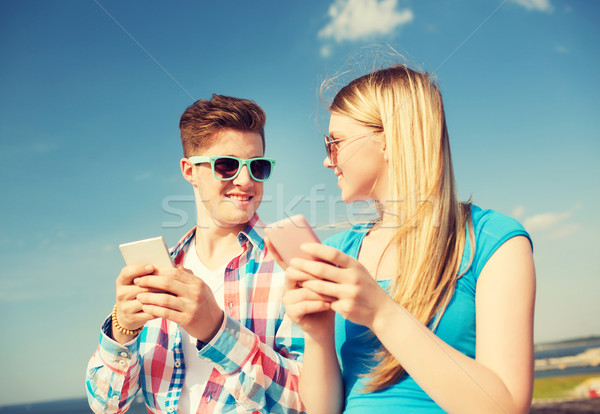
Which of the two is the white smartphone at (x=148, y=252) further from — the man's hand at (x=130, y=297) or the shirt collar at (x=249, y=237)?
the shirt collar at (x=249, y=237)

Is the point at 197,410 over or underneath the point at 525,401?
underneath

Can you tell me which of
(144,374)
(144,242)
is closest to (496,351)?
(144,242)

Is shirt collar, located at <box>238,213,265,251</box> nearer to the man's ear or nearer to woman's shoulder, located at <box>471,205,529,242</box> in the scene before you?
→ the man's ear

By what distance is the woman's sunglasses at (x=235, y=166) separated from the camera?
156 inches

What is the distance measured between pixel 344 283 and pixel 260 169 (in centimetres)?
249

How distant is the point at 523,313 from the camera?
185 centimetres

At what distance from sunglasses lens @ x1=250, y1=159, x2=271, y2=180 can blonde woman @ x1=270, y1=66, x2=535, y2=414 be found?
1173 millimetres

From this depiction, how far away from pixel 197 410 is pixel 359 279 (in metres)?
2.11

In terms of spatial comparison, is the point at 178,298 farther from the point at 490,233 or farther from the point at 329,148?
the point at 490,233

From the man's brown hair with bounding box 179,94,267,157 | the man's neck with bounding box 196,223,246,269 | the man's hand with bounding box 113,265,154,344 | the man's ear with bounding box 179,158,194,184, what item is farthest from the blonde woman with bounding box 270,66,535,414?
the man's ear with bounding box 179,158,194,184

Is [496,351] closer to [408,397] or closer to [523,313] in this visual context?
[523,313]

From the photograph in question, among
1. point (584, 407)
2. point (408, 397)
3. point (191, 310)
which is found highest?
point (191, 310)

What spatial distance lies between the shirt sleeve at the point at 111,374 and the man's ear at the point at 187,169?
1.80 meters

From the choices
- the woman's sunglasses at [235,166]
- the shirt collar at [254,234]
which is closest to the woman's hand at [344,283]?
the shirt collar at [254,234]
